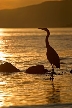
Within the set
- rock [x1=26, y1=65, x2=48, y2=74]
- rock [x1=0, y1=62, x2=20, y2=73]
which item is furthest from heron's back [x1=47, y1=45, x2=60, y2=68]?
rock [x1=0, y1=62, x2=20, y2=73]

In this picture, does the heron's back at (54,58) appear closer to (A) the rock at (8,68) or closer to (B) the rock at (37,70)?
(B) the rock at (37,70)

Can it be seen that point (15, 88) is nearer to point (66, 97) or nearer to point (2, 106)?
point (66, 97)

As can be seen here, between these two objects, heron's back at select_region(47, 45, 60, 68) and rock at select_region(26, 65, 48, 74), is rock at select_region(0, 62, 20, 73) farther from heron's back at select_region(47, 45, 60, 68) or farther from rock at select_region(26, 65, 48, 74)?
heron's back at select_region(47, 45, 60, 68)

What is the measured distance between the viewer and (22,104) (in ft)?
48.8

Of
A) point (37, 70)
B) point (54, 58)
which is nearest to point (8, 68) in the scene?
point (37, 70)

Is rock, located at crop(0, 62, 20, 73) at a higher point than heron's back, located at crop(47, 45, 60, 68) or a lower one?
lower

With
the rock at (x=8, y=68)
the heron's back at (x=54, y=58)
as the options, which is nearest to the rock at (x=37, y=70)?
the rock at (x=8, y=68)

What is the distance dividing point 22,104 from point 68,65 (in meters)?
14.2

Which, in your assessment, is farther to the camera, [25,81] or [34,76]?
[34,76]

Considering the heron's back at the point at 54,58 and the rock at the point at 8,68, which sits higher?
the heron's back at the point at 54,58

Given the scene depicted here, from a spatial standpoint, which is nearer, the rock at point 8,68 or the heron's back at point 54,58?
the heron's back at point 54,58

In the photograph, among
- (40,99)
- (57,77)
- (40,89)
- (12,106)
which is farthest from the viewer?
(57,77)

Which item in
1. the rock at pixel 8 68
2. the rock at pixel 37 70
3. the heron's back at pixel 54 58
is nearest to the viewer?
the heron's back at pixel 54 58

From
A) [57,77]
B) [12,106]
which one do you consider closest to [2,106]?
[12,106]
